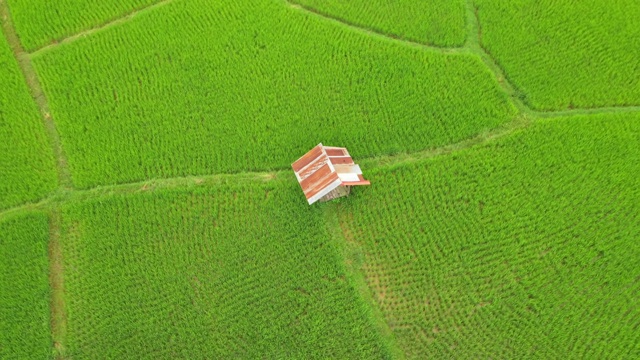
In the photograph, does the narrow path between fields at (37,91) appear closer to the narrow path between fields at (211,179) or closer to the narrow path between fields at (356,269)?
the narrow path between fields at (211,179)

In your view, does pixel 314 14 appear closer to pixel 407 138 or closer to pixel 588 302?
pixel 407 138

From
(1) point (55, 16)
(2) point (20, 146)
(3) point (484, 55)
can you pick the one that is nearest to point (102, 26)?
(1) point (55, 16)

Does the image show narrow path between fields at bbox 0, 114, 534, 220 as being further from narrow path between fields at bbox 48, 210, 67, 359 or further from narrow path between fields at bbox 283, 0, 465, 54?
narrow path between fields at bbox 283, 0, 465, 54

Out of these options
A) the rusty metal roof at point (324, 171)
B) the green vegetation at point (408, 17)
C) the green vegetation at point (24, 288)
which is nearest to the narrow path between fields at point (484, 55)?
the green vegetation at point (408, 17)

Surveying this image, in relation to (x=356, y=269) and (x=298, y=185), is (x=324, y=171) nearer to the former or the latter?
(x=298, y=185)

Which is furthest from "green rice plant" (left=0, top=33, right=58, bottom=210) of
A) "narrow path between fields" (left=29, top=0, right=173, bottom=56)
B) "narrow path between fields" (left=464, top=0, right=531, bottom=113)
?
"narrow path between fields" (left=464, top=0, right=531, bottom=113)
